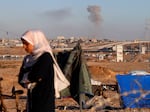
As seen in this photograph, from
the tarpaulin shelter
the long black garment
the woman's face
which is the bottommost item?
the tarpaulin shelter

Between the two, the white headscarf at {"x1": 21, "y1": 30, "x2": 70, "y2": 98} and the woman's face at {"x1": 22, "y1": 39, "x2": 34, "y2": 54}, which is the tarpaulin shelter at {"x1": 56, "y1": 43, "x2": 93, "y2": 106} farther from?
the woman's face at {"x1": 22, "y1": 39, "x2": 34, "y2": 54}

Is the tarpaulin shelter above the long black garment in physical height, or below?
below

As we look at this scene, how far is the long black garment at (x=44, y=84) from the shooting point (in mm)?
5188

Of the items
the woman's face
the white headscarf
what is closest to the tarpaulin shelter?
the white headscarf

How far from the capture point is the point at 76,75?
33.7 ft

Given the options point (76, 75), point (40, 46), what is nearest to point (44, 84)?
point (40, 46)

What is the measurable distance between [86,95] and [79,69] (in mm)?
518

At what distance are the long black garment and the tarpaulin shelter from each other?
475 centimetres

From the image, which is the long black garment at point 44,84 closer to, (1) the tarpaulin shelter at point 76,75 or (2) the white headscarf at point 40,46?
(2) the white headscarf at point 40,46

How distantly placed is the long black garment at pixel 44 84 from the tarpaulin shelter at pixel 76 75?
15.6 feet

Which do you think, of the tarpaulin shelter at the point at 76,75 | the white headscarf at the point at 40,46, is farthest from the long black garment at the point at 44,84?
the tarpaulin shelter at the point at 76,75

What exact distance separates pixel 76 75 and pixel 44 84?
5.06m

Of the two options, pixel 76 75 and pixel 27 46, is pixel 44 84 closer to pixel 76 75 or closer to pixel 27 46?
pixel 27 46

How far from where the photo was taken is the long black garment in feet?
17.0
